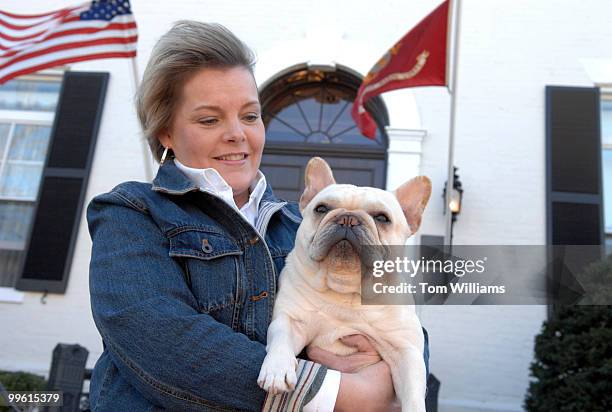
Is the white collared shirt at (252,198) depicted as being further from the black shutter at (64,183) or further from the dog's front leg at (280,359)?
the black shutter at (64,183)

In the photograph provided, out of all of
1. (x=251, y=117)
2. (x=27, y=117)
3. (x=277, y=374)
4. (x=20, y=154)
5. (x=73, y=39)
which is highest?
(x=73, y=39)

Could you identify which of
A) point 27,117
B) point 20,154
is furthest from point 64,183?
point 27,117

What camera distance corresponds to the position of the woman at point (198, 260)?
4.50 feet

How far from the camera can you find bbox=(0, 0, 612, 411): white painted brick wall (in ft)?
18.2

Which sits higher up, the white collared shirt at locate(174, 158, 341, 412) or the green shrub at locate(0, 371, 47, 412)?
the white collared shirt at locate(174, 158, 341, 412)

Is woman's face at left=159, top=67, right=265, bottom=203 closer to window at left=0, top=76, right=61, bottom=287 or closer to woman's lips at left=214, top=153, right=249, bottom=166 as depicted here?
woman's lips at left=214, top=153, right=249, bottom=166

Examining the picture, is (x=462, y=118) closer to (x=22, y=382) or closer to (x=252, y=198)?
(x=252, y=198)

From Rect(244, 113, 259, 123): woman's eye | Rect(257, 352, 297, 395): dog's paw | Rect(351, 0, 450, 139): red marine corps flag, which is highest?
Rect(351, 0, 450, 139): red marine corps flag

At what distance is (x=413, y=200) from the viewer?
2.03m

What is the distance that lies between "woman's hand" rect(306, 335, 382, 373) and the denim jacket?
179 millimetres

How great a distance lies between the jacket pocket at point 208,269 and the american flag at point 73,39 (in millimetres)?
4191

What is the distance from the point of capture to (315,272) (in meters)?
1.79

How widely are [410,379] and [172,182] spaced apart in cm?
95

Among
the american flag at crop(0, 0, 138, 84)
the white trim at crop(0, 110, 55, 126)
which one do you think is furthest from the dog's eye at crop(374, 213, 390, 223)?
the white trim at crop(0, 110, 55, 126)
